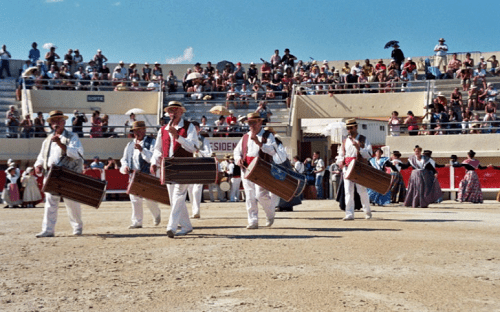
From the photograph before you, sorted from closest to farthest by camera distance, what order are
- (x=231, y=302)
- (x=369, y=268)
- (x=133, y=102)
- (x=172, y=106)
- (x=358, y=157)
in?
(x=231, y=302) → (x=369, y=268) → (x=172, y=106) → (x=358, y=157) → (x=133, y=102)

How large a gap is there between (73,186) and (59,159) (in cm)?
53

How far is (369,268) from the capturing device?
734 centimetres

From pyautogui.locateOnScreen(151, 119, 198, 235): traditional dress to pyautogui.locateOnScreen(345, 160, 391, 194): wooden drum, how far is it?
410 centimetres

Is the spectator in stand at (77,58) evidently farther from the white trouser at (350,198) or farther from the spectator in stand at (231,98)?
the white trouser at (350,198)

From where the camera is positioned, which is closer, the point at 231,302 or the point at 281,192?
the point at 231,302

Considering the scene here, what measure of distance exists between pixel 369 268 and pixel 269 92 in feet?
87.1

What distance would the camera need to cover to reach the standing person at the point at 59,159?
1147 cm

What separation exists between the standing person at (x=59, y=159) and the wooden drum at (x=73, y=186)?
0.59ft

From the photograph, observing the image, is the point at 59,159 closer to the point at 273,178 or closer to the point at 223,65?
the point at 273,178

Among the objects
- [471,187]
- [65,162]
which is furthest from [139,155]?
[471,187]

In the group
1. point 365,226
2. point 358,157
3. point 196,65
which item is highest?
point 196,65

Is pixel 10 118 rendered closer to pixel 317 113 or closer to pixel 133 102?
pixel 133 102

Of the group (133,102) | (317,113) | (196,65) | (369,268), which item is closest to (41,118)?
(133,102)

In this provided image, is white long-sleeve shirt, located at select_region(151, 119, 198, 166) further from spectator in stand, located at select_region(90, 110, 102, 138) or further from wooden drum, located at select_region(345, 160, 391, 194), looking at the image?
spectator in stand, located at select_region(90, 110, 102, 138)
